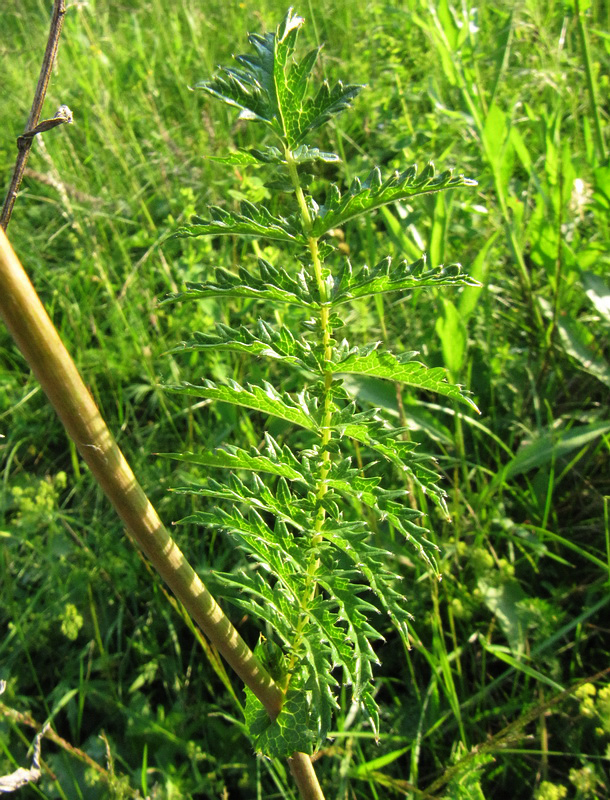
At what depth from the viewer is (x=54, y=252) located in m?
3.12

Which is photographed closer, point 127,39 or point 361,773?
point 361,773

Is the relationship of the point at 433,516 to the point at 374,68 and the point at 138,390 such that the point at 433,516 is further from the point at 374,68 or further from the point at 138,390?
the point at 374,68

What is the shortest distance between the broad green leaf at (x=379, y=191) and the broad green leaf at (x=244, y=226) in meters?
0.03

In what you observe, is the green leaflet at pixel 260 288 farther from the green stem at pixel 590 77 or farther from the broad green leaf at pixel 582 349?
the green stem at pixel 590 77

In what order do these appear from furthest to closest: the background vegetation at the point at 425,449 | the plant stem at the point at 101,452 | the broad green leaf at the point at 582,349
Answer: the broad green leaf at the point at 582,349 < the background vegetation at the point at 425,449 < the plant stem at the point at 101,452

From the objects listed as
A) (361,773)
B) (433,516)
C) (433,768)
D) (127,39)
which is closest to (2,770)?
(361,773)

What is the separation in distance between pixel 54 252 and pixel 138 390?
3.61 ft

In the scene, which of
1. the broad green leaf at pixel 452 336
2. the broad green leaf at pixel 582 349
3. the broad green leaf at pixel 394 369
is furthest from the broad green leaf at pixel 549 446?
the broad green leaf at pixel 394 369

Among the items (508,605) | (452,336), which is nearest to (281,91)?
(452,336)

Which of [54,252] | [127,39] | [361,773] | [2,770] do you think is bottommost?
[361,773]

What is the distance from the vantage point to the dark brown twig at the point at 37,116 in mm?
598

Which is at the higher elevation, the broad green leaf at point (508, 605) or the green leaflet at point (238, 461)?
the green leaflet at point (238, 461)

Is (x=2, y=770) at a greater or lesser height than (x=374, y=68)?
lesser

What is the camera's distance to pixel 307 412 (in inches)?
34.5
